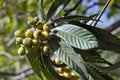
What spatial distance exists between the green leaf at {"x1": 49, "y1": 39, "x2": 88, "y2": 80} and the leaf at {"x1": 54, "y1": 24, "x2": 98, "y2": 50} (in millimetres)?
28

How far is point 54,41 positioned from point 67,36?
0.05 metres

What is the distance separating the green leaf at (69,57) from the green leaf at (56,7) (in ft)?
0.54

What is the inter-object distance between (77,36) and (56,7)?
0.23 metres

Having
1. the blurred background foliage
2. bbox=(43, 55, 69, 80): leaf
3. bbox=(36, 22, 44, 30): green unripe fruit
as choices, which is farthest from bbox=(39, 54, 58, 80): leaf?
the blurred background foliage

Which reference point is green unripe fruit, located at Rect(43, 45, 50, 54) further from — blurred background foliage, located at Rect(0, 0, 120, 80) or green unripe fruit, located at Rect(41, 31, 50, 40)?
blurred background foliage, located at Rect(0, 0, 120, 80)

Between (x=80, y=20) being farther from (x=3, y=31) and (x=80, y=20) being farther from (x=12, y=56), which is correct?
(x=3, y=31)

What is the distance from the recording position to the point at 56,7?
1.57 meters

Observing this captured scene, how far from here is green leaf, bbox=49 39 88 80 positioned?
1326 mm

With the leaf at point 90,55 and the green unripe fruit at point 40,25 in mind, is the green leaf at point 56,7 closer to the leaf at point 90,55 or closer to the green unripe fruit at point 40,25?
the green unripe fruit at point 40,25

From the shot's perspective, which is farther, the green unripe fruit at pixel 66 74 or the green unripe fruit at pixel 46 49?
the green unripe fruit at pixel 66 74

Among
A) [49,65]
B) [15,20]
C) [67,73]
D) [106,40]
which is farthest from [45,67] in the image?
[15,20]

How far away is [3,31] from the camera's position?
14.1ft

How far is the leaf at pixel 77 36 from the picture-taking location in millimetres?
1325

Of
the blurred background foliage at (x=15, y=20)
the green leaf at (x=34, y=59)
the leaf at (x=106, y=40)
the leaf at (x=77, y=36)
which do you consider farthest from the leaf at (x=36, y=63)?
the blurred background foliage at (x=15, y=20)
